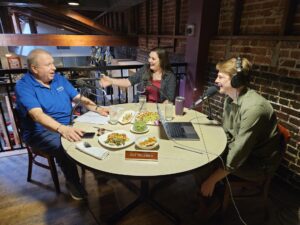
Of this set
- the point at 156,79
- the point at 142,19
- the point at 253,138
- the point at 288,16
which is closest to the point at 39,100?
the point at 156,79

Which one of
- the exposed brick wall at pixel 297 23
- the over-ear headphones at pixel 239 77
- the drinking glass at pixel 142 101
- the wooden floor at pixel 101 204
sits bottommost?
the wooden floor at pixel 101 204

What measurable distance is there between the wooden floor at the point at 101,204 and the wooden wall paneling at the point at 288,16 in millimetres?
1436

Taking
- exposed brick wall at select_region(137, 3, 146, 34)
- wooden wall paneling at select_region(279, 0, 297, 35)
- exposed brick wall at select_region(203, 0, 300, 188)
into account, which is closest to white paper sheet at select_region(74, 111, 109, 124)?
exposed brick wall at select_region(203, 0, 300, 188)

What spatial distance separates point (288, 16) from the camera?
5.96 feet

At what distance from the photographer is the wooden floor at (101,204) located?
1.54 m

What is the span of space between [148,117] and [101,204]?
809mm

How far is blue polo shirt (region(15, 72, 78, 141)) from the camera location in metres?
1.52

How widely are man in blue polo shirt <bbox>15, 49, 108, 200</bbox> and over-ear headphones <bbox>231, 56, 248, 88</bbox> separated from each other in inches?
38.8

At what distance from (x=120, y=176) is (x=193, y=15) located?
2.43 m

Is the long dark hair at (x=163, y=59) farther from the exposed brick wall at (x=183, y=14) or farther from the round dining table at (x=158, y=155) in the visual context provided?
the exposed brick wall at (x=183, y=14)

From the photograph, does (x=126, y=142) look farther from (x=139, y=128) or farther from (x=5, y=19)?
(x=5, y=19)

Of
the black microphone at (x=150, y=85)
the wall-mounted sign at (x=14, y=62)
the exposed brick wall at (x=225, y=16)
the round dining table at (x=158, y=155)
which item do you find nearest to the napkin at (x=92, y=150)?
the round dining table at (x=158, y=155)

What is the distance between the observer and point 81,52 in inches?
383

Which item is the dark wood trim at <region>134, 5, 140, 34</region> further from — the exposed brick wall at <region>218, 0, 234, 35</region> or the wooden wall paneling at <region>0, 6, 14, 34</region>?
the wooden wall paneling at <region>0, 6, 14, 34</region>
